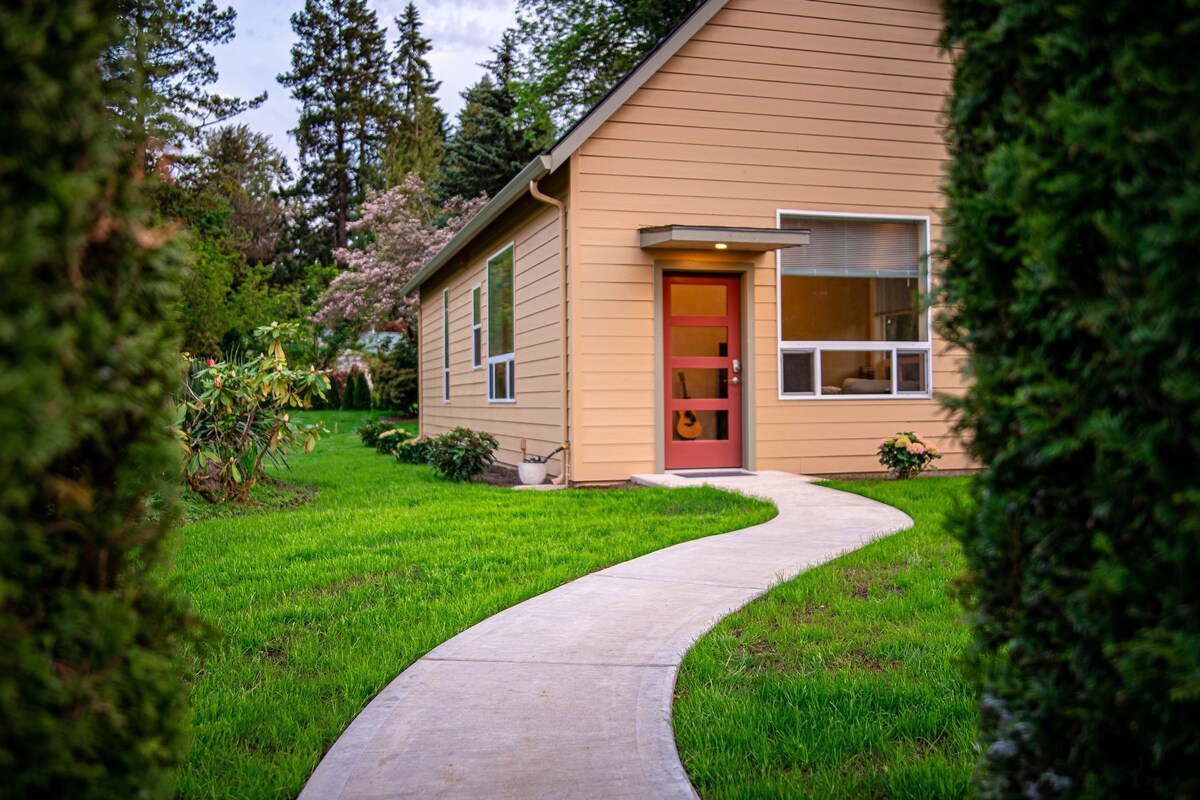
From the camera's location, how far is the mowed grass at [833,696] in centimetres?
265

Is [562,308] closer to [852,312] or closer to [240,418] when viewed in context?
[852,312]

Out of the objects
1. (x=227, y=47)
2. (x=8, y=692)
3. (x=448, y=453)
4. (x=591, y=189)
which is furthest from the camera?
(x=227, y=47)

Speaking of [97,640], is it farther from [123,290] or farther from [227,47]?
[227,47]

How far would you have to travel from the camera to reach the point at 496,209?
11094 millimetres

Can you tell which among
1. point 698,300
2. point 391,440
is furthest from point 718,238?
point 391,440

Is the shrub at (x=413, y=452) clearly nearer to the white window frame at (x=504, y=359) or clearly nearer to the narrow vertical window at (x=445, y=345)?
the white window frame at (x=504, y=359)

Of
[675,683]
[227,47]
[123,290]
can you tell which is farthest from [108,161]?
[227,47]

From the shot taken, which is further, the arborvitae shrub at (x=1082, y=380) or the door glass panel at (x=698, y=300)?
the door glass panel at (x=698, y=300)

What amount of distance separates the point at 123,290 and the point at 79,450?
27cm

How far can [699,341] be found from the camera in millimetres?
9805

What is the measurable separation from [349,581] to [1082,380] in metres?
4.39

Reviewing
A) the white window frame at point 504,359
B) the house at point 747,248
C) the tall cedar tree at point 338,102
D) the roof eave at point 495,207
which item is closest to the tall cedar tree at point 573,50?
the roof eave at point 495,207

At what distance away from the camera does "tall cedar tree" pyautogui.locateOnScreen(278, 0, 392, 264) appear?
1606 inches

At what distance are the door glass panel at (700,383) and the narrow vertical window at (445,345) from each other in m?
7.56
